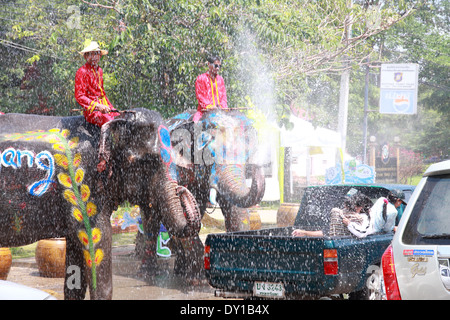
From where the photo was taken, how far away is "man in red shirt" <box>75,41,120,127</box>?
295 inches

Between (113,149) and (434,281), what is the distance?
14.8 ft

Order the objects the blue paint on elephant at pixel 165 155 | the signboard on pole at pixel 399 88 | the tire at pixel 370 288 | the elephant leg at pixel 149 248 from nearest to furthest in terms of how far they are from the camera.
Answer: the tire at pixel 370 288 < the blue paint on elephant at pixel 165 155 < the elephant leg at pixel 149 248 < the signboard on pole at pixel 399 88

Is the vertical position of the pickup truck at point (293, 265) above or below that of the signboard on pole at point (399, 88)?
below

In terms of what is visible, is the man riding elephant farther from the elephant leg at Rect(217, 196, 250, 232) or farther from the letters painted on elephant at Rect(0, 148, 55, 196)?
the elephant leg at Rect(217, 196, 250, 232)

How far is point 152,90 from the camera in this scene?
12.8m

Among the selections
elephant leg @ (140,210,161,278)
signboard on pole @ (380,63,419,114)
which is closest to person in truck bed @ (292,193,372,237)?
elephant leg @ (140,210,161,278)

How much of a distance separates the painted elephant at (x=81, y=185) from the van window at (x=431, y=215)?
3.58 meters

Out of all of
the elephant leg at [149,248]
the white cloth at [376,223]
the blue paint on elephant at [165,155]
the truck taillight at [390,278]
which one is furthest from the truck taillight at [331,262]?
the elephant leg at [149,248]

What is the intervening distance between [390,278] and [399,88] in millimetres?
22897

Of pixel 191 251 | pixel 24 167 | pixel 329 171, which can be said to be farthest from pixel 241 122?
pixel 329 171

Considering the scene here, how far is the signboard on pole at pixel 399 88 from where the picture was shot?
25.4 meters

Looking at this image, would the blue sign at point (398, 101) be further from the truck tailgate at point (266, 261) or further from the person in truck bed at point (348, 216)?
the truck tailgate at point (266, 261)

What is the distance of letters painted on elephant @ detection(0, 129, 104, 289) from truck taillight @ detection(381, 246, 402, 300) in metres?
3.92

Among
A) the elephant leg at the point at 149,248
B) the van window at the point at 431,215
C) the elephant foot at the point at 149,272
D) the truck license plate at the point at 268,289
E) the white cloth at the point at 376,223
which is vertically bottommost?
the elephant foot at the point at 149,272
